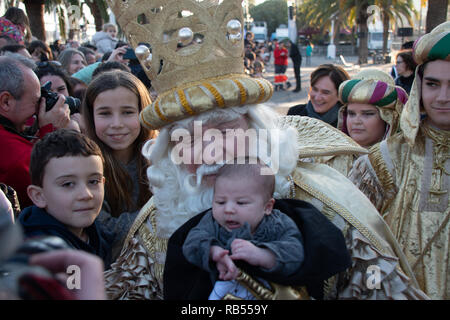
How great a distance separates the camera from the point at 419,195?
261 centimetres

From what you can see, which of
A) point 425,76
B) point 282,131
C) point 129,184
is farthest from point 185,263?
point 425,76

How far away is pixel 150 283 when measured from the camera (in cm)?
202

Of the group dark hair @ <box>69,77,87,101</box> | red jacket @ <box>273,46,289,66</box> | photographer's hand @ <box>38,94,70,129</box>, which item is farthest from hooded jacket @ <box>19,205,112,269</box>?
red jacket @ <box>273,46,289,66</box>

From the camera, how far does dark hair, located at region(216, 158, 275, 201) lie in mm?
1654

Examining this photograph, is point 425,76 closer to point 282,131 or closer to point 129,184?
point 282,131

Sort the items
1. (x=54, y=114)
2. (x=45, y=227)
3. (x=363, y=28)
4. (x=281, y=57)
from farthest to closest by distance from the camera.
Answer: (x=363, y=28) < (x=281, y=57) < (x=54, y=114) < (x=45, y=227)

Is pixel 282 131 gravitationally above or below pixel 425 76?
→ below

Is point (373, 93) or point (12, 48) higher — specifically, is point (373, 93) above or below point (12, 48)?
below

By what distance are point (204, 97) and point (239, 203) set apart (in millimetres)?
474

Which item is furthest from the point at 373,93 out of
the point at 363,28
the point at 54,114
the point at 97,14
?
the point at 363,28

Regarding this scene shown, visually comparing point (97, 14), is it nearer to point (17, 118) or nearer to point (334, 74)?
point (334, 74)

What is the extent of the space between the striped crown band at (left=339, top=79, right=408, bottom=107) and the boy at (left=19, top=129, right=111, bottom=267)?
7.55 ft

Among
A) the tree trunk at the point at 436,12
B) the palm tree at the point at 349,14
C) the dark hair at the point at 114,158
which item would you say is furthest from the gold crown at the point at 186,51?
the palm tree at the point at 349,14
